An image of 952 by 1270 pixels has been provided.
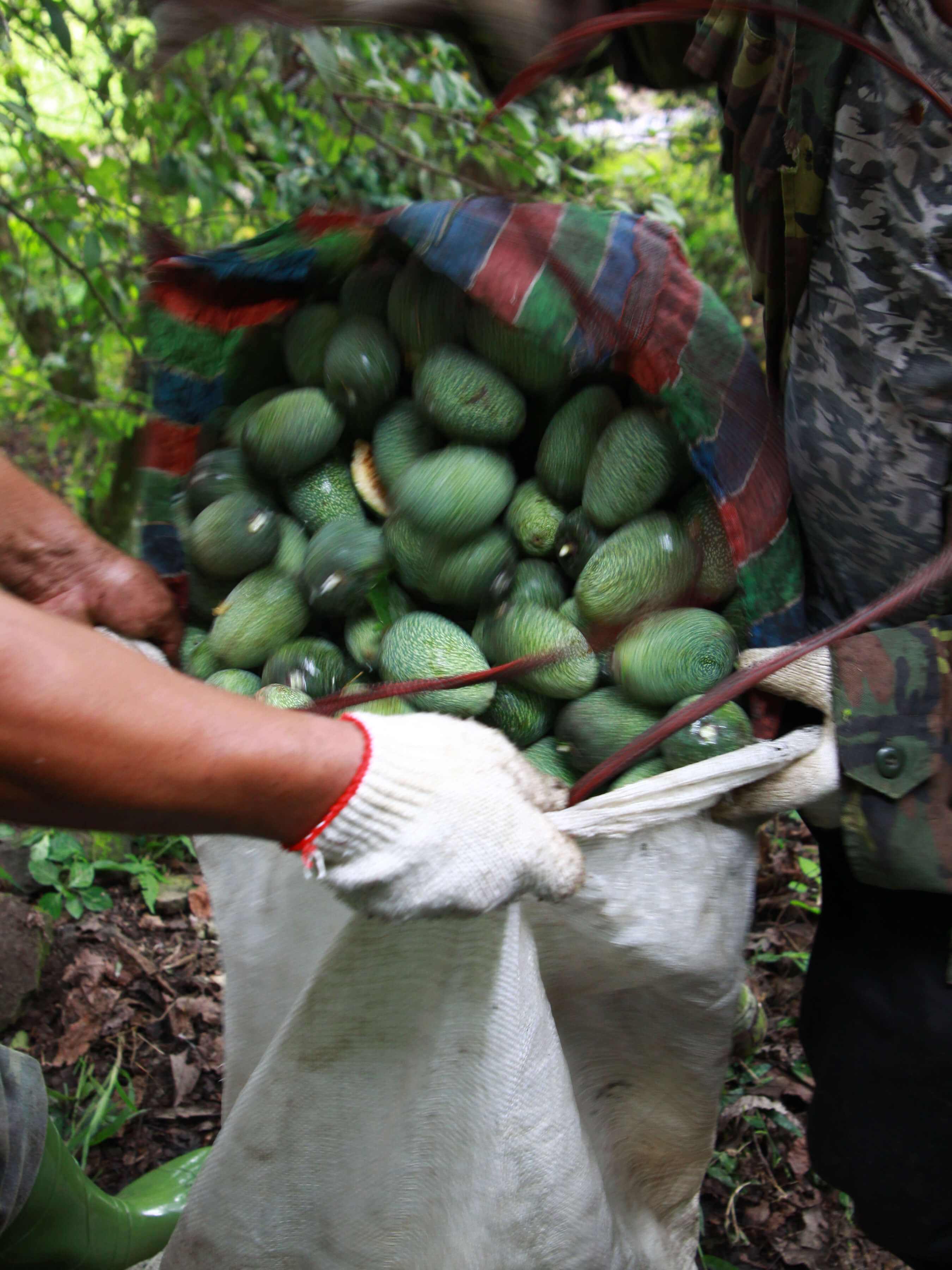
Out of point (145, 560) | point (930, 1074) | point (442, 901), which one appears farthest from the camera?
point (145, 560)

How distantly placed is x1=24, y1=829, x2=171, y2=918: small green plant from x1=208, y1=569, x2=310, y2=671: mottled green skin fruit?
1400 millimetres

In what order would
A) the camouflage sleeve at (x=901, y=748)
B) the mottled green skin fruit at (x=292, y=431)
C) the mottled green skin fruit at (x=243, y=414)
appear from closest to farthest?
the camouflage sleeve at (x=901, y=748) < the mottled green skin fruit at (x=292, y=431) < the mottled green skin fruit at (x=243, y=414)

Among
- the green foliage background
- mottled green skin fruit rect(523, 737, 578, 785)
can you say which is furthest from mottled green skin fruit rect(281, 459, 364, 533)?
the green foliage background

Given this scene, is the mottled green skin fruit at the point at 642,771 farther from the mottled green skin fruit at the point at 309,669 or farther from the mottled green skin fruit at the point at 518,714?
the mottled green skin fruit at the point at 309,669

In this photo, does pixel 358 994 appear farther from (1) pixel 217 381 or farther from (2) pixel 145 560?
(1) pixel 217 381

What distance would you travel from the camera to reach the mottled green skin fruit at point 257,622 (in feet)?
4.40

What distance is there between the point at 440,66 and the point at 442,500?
8.11 feet

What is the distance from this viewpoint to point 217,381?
59.0 inches

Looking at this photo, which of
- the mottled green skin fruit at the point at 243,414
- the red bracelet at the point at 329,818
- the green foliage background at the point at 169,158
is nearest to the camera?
the red bracelet at the point at 329,818

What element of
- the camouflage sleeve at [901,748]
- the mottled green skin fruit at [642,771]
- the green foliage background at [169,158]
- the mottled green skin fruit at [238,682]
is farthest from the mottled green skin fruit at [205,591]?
the green foliage background at [169,158]

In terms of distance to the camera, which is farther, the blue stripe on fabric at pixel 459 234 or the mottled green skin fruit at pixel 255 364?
the mottled green skin fruit at pixel 255 364

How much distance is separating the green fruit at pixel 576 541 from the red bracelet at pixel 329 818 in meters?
0.52

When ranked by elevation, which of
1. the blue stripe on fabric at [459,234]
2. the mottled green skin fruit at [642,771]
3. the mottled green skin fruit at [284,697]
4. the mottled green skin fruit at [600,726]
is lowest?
the mottled green skin fruit at [642,771]

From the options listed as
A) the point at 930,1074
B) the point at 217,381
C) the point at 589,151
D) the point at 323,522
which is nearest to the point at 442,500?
the point at 323,522
